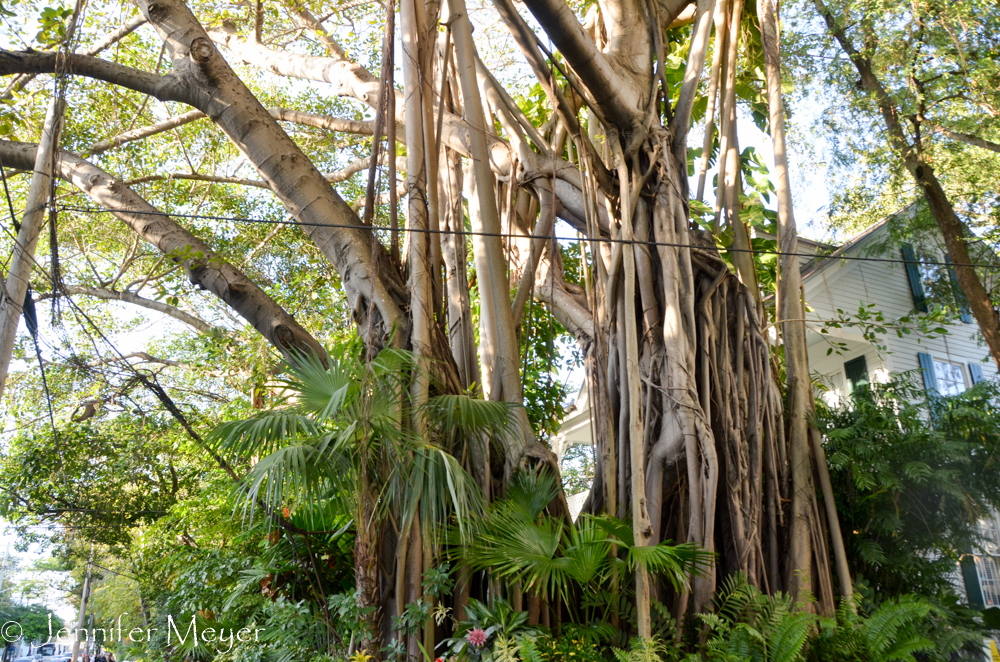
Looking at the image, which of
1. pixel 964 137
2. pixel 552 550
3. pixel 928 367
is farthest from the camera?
pixel 928 367

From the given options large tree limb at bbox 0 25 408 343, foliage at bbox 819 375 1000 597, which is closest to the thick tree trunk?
foliage at bbox 819 375 1000 597

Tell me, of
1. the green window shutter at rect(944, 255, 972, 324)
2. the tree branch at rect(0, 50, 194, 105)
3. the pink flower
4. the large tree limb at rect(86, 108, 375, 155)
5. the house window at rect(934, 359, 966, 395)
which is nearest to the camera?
the pink flower

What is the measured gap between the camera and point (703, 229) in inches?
192

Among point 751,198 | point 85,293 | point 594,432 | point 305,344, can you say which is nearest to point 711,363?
point 594,432

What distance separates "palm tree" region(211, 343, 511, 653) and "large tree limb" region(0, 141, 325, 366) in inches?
23.4

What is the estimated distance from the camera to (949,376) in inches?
362

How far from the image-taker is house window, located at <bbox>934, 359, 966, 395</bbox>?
9.05m

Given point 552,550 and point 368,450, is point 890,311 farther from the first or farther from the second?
point 368,450

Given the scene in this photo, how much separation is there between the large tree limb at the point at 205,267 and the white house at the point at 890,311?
4.55 metres

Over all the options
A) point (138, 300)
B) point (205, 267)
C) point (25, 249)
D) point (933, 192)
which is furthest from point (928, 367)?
point (138, 300)

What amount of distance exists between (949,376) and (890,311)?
42.3 inches

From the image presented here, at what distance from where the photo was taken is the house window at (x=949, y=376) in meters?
9.05

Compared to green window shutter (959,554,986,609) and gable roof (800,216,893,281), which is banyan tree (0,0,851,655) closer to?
gable roof (800,216,893,281)

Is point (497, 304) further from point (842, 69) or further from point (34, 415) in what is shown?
point (34, 415)
